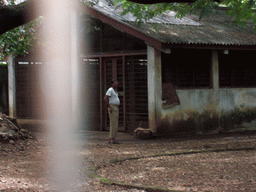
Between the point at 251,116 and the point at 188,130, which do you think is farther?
the point at 251,116

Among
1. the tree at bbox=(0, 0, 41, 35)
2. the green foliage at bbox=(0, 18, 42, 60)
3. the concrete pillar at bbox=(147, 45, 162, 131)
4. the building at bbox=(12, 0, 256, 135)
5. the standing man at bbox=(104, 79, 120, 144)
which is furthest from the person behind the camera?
the green foliage at bbox=(0, 18, 42, 60)

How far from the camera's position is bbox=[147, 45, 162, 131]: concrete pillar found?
12016 mm

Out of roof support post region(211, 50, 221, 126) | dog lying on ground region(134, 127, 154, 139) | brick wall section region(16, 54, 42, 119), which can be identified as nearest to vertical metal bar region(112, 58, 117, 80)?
dog lying on ground region(134, 127, 154, 139)

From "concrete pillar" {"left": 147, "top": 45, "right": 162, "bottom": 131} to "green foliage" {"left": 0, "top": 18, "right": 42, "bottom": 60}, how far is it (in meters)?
3.74

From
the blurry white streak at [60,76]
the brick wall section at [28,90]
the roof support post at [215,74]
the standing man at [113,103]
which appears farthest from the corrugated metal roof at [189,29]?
the brick wall section at [28,90]

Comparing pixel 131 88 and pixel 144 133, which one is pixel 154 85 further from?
pixel 144 133

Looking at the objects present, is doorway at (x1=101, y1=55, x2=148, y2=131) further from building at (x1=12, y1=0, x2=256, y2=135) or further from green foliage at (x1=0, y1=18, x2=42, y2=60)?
green foliage at (x1=0, y1=18, x2=42, y2=60)

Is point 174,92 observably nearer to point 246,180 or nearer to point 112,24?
point 112,24

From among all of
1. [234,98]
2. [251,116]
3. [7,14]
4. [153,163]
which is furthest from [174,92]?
[7,14]

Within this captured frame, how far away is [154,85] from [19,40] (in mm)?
5460

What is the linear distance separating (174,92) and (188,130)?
128cm

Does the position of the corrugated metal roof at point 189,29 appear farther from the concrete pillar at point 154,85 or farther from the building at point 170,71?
the concrete pillar at point 154,85

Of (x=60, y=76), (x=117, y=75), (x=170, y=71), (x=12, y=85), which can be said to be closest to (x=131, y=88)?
(x=117, y=75)

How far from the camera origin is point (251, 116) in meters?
14.1
